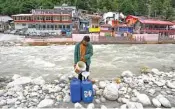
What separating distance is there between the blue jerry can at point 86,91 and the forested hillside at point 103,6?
35.4m

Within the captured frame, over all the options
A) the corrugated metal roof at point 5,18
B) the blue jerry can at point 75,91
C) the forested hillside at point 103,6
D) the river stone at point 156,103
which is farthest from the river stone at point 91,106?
the forested hillside at point 103,6

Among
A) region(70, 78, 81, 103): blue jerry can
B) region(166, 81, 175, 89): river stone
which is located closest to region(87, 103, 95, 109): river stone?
region(70, 78, 81, 103): blue jerry can

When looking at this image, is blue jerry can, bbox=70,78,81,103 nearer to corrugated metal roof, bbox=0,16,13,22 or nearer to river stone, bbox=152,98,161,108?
river stone, bbox=152,98,161,108

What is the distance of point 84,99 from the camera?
637cm

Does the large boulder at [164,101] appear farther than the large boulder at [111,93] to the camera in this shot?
No

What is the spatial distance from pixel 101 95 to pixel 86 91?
784 mm

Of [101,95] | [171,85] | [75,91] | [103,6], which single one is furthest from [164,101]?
[103,6]

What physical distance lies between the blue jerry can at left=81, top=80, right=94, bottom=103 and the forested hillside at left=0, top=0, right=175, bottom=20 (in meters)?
35.4

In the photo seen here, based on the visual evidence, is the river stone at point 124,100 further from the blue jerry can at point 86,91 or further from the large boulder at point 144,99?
the blue jerry can at point 86,91

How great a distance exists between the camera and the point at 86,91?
20.5ft

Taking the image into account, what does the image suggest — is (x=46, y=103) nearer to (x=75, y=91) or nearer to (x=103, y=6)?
(x=75, y=91)

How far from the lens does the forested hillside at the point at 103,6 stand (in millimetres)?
41312

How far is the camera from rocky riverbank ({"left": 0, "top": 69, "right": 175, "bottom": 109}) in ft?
20.9

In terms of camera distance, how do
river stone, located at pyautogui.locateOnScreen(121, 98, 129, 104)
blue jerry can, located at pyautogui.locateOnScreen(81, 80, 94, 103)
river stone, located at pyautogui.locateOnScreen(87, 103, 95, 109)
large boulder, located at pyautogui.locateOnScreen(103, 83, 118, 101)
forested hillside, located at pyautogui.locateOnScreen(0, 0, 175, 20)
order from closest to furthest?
river stone, located at pyautogui.locateOnScreen(87, 103, 95, 109)
blue jerry can, located at pyautogui.locateOnScreen(81, 80, 94, 103)
river stone, located at pyautogui.locateOnScreen(121, 98, 129, 104)
large boulder, located at pyautogui.locateOnScreen(103, 83, 118, 101)
forested hillside, located at pyautogui.locateOnScreen(0, 0, 175, 20)
